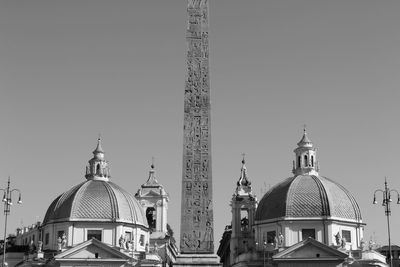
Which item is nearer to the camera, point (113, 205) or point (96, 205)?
point (96, 205)

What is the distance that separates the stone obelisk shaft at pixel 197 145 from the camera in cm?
3181

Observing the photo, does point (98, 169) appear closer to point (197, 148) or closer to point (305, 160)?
point (305, 160)

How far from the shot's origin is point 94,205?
7294cm

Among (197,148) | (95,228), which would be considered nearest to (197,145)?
(197,148)

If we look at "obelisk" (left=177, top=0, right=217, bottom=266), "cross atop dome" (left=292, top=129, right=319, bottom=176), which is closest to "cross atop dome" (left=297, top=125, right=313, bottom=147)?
"cross atop dome" (left=292, top=129, right=319, bottom=176)

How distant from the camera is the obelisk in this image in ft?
104

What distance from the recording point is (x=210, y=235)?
31.8 metres

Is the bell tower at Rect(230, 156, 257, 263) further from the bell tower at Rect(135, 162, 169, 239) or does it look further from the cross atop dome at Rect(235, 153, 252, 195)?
the bell tower at Rect(135, 162, 169, 239)

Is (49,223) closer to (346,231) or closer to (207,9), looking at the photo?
(346,231)

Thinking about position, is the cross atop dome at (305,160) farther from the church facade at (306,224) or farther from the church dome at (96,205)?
the church dome at (96,205)

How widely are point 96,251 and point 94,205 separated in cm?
522

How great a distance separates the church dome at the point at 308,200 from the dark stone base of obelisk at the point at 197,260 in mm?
40199

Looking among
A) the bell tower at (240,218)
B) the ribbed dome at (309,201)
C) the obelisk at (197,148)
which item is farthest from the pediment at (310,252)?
the obelisk at (197,148)

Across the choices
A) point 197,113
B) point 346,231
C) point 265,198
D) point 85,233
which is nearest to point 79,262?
point 85,233
